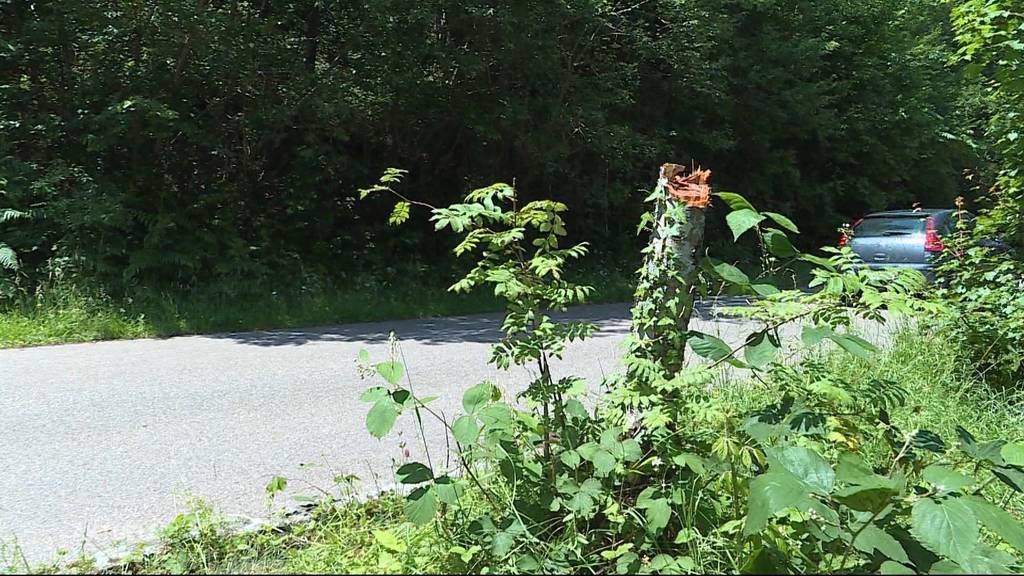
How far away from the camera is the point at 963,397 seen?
19.5 ft

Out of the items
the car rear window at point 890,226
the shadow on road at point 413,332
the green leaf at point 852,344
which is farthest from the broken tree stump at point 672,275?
the car rear window at point 890,226

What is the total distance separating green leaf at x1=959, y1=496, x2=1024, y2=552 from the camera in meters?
2.49

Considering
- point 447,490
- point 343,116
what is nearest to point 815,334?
point 447,490

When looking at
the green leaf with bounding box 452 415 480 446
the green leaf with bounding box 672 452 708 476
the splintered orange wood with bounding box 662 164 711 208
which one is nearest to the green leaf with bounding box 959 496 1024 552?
the green leaf with bounding box 672 452 708 476

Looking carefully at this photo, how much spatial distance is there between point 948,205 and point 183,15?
23.3m

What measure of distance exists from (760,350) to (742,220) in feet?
1.68

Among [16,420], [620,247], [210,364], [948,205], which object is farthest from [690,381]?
[948,205]

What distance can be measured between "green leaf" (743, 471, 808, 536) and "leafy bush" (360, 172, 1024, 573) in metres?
0.16

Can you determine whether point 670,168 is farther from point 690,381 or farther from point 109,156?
point 109,156

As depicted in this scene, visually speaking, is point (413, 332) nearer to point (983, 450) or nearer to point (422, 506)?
point (422, 506)

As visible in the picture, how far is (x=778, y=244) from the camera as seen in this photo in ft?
10.1

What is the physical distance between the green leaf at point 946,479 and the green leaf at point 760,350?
0.66 metres

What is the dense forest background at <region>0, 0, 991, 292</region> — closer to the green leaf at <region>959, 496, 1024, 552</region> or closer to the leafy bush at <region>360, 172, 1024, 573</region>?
the leafy bush at <region>360, 172, 1024, 573</region>

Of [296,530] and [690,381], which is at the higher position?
[690,381]
